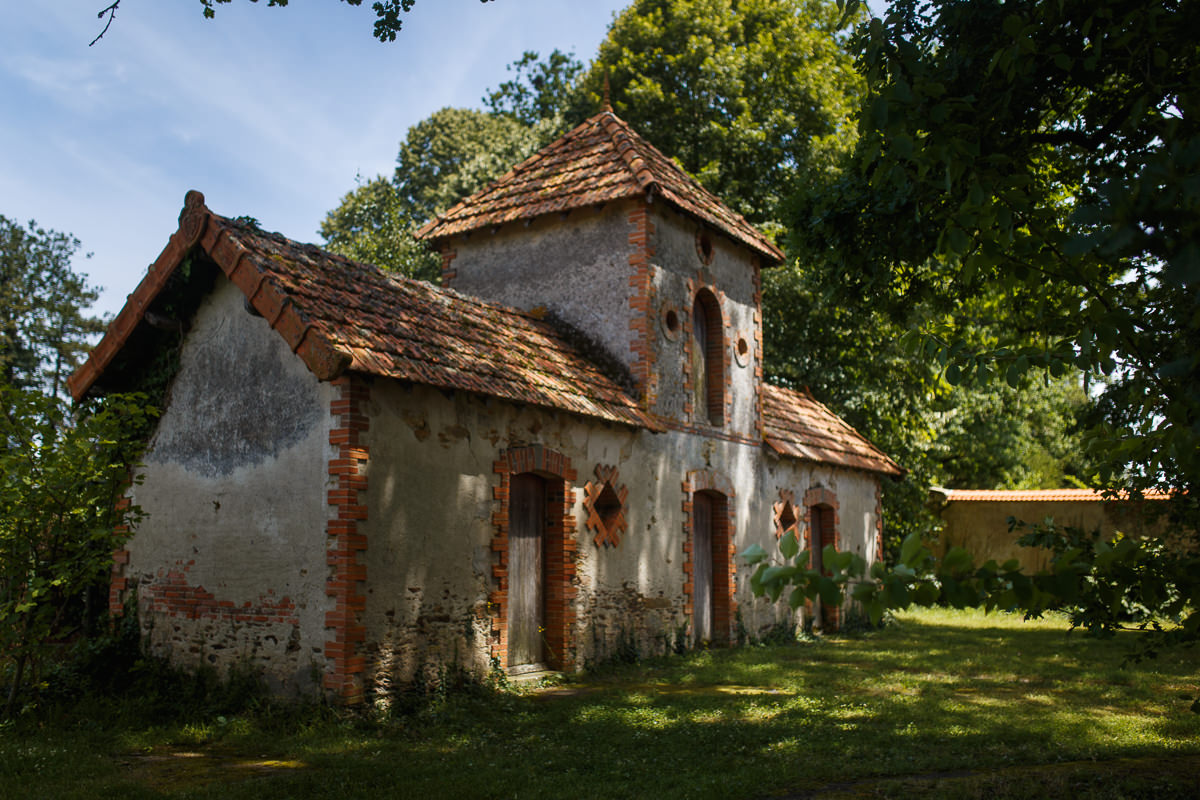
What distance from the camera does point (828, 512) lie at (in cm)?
1694

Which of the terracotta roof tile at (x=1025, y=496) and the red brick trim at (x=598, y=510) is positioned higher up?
the terracotta roof tile at (x=1025, y=496)

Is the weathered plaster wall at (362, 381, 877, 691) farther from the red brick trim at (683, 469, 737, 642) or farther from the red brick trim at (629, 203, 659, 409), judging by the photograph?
the red brick trim at (629, 203, 659, 409)

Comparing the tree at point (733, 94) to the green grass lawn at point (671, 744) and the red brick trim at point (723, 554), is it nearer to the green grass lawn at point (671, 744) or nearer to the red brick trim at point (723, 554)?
the red brick trim at point (723, 554)

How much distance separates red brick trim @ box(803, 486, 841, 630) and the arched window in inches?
132

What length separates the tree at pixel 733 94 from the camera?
70.8 ft

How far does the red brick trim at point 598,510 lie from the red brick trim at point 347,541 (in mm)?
3503

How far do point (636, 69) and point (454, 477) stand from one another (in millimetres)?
16944

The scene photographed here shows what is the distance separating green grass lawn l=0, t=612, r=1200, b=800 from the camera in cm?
596

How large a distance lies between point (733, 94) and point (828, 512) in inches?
438

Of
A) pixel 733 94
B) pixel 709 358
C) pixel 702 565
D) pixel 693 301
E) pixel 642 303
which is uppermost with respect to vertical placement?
pixel 733 94

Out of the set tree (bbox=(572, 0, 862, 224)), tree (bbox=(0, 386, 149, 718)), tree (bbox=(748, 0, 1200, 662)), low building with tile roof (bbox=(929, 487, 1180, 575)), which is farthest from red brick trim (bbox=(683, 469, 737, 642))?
low building with tile roof (bbox=(929, 487, 1180, 575))

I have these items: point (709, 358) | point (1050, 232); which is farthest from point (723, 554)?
point (1050, 232)

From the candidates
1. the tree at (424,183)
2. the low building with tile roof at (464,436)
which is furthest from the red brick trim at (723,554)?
the tree at (424,183)

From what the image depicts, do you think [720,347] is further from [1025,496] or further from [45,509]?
[1025,496]
